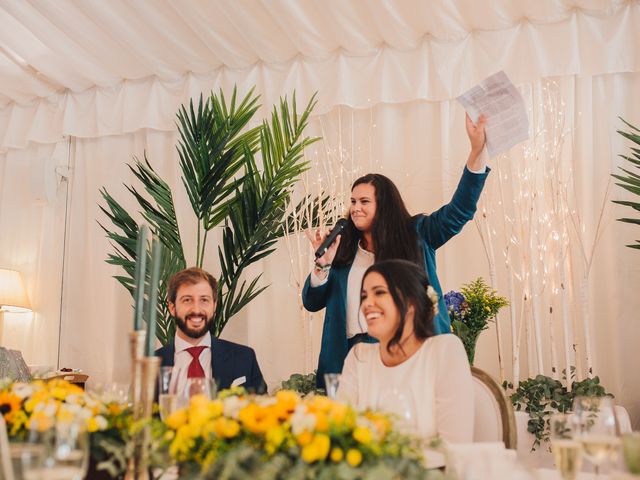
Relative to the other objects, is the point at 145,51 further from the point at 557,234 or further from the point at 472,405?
the point at 472,405

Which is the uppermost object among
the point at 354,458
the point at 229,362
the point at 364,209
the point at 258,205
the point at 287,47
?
the point at 287,47

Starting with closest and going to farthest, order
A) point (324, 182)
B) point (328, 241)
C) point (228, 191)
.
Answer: point (328, 241) → point (228, 191) → point (324, 182)

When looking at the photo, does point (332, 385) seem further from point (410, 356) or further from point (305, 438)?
point (410, 356)

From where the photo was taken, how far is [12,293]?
20.4 ft

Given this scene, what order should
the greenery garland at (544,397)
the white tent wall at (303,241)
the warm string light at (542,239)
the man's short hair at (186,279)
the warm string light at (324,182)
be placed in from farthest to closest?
the warm string light at (324,182), the white tent wall at (303,241), the warm string light at (542,239), the greenery garland at (544,397), the man's short hair at (186,279)

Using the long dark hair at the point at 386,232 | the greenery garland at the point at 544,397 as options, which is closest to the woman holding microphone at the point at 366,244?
the long dark hair at the point at 386,232

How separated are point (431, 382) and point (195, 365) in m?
1.20

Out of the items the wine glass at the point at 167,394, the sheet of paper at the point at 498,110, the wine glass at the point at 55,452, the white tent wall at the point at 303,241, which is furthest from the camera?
the white tent wall at the point at 303,241

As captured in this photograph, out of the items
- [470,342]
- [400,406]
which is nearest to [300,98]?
[470,342]

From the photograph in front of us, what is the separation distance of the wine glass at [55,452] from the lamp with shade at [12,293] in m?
5.33

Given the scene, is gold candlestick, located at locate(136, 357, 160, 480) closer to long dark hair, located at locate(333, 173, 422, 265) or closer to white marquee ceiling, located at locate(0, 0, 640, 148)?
long dark hair, located at locate(333, 173, 422, 265)

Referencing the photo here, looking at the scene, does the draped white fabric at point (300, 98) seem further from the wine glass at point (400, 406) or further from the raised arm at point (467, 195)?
the wine glass at point (400, 406)

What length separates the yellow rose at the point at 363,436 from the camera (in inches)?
46.8

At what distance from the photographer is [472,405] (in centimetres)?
208
